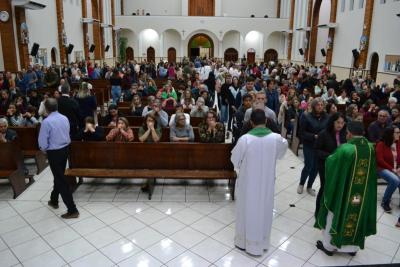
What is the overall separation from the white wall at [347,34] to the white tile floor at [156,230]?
13643 mm

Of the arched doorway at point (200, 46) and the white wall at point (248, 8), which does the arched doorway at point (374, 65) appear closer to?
the white wall at point (248, 8)

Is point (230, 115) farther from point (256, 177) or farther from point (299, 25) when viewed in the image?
point (299, 25)

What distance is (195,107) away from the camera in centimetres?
830

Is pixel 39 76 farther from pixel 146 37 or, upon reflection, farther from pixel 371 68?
pixel 146 37

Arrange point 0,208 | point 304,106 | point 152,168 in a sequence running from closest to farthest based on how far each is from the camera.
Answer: point 0,208
point 152,168
point 304,106

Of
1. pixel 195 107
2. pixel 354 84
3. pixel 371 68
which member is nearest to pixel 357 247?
pixel 195 107

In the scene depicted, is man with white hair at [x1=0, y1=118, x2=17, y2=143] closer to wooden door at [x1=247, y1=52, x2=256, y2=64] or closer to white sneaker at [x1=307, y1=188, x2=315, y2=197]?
white sneaker at [x1=307, y1=188, x2=315, y2=197]

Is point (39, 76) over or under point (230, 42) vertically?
under

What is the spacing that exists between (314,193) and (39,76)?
36.3 feet

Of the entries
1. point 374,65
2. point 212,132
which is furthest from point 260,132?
point 374,65

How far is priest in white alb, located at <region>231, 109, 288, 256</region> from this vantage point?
3.98 meters

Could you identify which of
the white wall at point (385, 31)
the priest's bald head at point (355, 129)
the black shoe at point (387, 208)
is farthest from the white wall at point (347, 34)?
the priest's bald head at point (355, 129)

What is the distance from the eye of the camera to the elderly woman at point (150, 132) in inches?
243

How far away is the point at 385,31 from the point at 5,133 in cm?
1522
